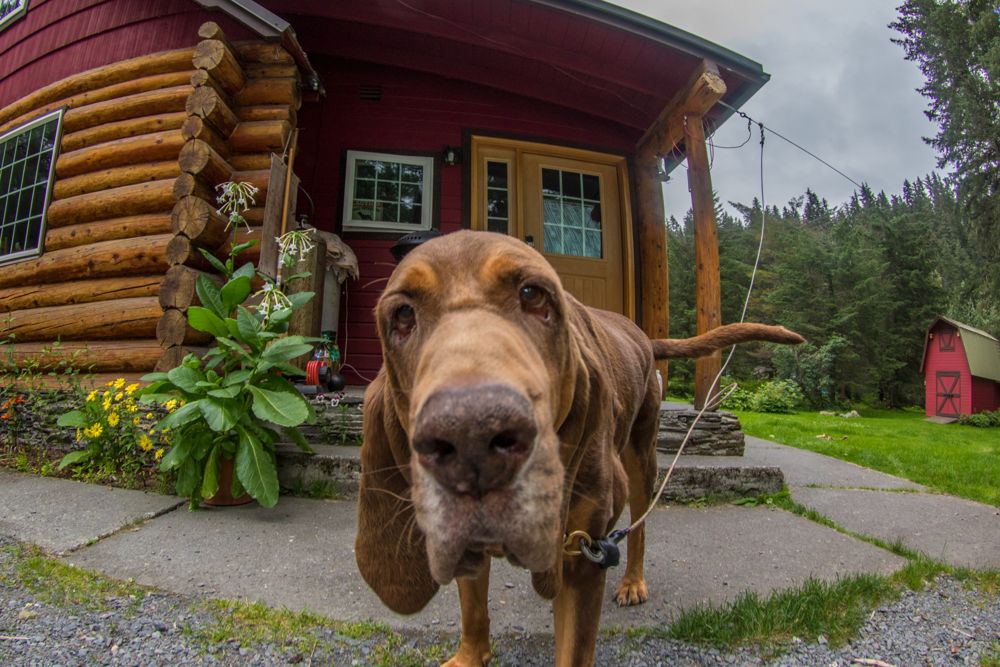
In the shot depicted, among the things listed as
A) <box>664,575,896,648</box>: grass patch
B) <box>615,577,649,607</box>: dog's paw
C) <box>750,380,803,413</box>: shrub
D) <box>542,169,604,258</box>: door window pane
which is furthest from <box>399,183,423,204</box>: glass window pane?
<box>750,380,803,413</box>: shrub

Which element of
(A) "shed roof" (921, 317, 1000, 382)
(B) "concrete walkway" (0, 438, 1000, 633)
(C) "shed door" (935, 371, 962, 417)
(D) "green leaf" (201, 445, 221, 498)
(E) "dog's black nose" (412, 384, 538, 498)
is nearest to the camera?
(E) "dog's black nose" (412, 384, 538, 498)

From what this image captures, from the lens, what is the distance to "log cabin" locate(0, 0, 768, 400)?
5078 millimetres

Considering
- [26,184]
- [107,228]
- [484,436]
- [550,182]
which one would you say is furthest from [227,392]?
[26,184]

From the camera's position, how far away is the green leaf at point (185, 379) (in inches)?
133

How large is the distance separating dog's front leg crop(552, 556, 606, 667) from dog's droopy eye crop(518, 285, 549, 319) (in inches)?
31.6

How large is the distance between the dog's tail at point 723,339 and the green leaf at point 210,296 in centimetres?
306

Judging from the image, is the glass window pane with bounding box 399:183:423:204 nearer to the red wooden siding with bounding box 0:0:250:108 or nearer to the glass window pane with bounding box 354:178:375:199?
the glass window pane with bounding box 354:178:375:199

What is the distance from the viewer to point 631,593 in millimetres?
2500

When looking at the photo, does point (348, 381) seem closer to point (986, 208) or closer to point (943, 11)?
point (986, 208)

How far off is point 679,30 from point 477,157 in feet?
9.36

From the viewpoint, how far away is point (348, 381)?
6.84 metres

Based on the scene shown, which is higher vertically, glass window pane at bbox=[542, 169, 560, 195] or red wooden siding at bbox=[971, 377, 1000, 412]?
glass window pane at bbox=[542, 169, 560, 195]

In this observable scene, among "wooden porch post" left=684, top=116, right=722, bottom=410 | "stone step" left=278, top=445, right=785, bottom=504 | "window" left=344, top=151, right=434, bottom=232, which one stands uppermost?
"window" left=344, top=151, right=434, bottom=232

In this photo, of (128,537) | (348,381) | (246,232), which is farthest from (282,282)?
(348,381)
